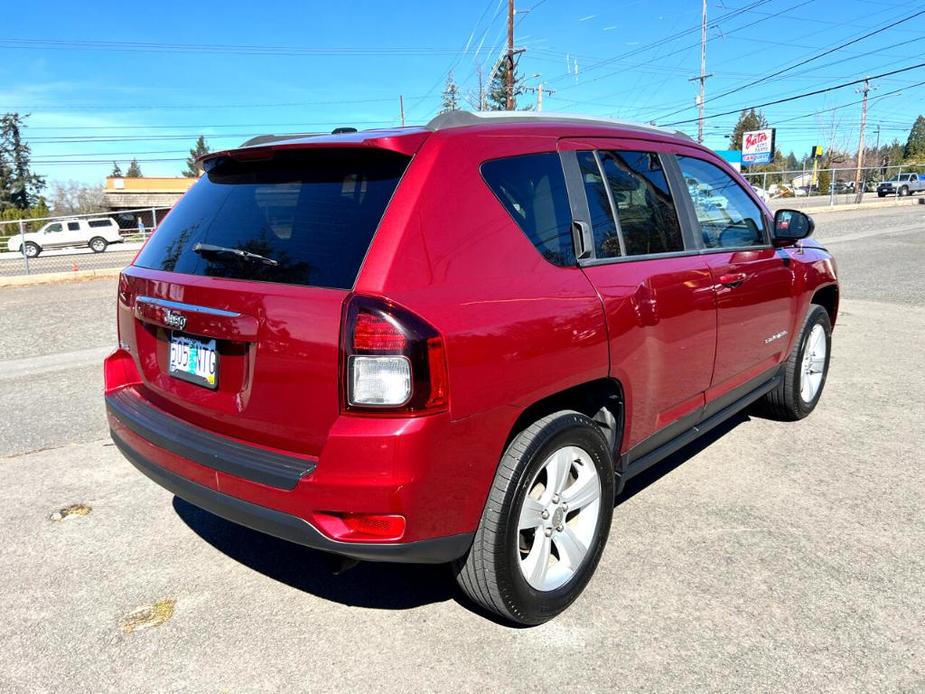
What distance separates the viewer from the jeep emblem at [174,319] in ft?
8.09

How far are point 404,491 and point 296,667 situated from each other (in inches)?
32.6

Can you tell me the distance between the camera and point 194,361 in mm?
2477

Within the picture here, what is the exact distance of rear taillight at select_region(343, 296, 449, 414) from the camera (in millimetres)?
2018

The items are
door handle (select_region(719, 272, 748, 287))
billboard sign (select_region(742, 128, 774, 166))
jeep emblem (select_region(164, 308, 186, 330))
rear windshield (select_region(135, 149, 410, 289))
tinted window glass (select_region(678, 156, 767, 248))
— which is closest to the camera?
rear windshield (select_region(135, 149, 410, 289))

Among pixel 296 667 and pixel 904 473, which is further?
pixel 904 473

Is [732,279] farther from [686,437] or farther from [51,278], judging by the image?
[51,278]

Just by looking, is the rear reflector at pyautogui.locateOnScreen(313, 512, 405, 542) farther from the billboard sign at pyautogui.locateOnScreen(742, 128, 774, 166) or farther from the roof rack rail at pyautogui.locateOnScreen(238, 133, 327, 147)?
the billboard sign at pyautogui.locateOnScreen(742, 128, 774, 166)

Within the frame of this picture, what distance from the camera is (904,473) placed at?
12.6 feet

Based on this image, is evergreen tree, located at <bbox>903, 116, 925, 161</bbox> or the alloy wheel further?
evergreen tree, located at <bbox>903, 116, 925, 161</bbox>

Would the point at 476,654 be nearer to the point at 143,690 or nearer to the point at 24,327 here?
the point at 143,690

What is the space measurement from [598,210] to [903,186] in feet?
190

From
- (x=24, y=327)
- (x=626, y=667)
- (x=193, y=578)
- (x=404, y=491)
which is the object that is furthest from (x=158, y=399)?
(x=24, y=327)

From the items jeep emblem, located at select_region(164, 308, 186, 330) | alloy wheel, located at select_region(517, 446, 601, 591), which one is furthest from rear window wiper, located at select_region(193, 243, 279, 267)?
alloy wheel, located at select_region(517, 446, 601, 591)

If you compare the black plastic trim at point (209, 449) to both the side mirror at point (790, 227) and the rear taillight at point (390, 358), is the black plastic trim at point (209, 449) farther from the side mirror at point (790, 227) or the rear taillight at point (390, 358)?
the side mirror at point (790, 227)
